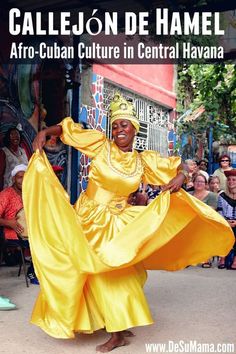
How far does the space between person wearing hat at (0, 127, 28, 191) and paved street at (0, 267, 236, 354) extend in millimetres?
1519

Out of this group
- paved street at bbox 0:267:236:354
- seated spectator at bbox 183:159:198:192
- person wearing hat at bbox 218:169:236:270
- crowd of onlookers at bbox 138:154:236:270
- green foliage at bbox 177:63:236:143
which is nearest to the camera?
paved street at bbox 0:267:236:354

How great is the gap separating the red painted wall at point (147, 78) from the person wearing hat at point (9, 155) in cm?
313

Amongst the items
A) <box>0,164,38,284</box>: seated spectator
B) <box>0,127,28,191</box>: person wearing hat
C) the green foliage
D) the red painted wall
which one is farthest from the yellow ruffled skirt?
the green foliage

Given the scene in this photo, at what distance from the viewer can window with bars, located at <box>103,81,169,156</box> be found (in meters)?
13.4

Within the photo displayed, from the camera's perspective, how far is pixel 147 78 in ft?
45.9

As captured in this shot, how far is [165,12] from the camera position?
791cm

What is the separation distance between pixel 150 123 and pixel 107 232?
34.0 feet

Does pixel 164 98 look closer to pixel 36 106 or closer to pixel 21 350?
pixel 36 106

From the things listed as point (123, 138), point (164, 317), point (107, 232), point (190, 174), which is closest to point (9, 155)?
point (190, 174)

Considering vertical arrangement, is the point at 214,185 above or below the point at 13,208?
below

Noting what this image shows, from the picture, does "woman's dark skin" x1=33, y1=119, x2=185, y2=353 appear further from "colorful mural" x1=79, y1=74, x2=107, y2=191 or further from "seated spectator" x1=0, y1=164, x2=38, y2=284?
"colorful mural" x1=79, y1=74, x2=107, y2=191

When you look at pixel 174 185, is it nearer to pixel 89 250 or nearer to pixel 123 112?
pixel 123 112

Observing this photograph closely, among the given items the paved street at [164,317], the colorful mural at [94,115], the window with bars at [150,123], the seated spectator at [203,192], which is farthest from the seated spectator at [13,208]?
the window with bars at [150,123]

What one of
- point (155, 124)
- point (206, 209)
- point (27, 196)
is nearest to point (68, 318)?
point (27, 196)
